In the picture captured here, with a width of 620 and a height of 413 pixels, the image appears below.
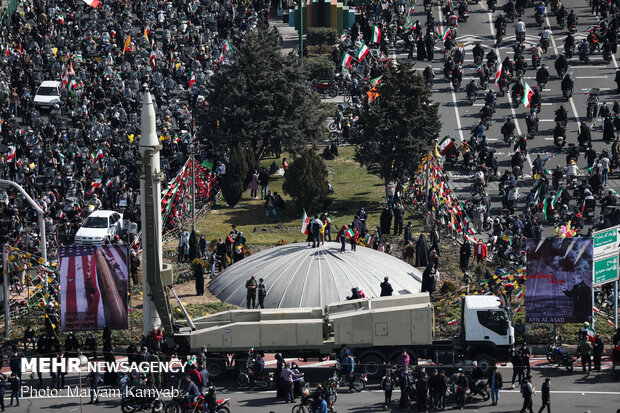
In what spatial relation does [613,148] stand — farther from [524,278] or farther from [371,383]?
[371,383]

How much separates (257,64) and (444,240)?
17.2m

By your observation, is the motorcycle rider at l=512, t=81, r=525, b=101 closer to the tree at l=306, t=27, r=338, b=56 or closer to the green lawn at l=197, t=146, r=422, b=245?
the green lawn at l=197, t=146, r=422, b=245

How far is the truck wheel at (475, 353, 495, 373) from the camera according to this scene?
189 ft

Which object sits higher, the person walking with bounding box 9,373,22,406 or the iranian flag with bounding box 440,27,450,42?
the iranian flag with bounding box 440,27,450,42

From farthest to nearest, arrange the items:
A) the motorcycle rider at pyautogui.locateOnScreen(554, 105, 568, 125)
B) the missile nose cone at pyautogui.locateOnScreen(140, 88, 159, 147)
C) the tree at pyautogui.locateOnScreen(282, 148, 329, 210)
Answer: the motorcycle rider at pyautogui.locateOnScreen(554, 105, 568, 125) → the tree at pyautogui.locateOnScreen(282, 148, 329, 210) → the missile nose cone at pyautogui.locateOnScreen(140, 88, 159, 147)

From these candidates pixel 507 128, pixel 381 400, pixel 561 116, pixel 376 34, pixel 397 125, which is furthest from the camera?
pixel 376 34

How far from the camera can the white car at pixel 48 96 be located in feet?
296

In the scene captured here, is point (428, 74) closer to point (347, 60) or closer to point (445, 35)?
point (347, 60)

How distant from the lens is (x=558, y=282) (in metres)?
60.4

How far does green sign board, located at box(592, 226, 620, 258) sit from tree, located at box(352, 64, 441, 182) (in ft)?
65.9

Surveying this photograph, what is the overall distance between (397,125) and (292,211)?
7.01 meters

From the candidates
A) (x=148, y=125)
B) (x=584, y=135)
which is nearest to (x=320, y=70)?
(x=584, y=135)

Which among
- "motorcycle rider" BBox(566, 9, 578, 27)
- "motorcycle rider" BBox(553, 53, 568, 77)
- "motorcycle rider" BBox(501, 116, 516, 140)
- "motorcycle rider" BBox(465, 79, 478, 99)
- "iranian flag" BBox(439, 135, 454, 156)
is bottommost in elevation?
"iranian flag" BBox(439, 135, 454, 156)

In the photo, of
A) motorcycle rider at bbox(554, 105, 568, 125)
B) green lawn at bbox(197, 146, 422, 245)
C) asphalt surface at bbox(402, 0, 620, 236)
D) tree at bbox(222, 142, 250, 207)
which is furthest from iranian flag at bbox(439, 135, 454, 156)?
tree at bbox(222, 142, 250, 207)
